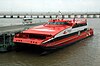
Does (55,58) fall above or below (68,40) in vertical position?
below

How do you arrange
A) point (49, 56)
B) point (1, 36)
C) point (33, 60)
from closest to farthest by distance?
point (33, 60) < point (49, 56) < point (1, 36)

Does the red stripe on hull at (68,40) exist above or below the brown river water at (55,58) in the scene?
above

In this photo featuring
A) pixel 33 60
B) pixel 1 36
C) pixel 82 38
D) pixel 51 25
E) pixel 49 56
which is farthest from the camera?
pixel 82 38

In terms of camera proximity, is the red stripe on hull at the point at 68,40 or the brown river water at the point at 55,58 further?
the red stripe on hull at the point at 68,40

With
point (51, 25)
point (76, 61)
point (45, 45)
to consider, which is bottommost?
point (76, 61)

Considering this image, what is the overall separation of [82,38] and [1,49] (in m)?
15.8

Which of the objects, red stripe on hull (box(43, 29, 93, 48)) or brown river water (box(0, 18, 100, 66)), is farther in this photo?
red stripe on hull (box(43, 29, 93, 48))

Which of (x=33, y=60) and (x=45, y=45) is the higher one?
(x=45, y=45)

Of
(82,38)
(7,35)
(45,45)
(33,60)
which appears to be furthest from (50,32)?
(82,38)

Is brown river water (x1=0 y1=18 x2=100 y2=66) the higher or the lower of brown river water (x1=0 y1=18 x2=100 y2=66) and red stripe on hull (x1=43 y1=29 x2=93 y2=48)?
the lower

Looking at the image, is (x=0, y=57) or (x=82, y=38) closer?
(x=0, y=57)

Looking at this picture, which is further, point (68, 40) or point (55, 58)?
point (68, 40)

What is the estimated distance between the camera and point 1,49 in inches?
907

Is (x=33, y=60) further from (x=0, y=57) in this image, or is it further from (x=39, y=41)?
(x=0, y=57)
